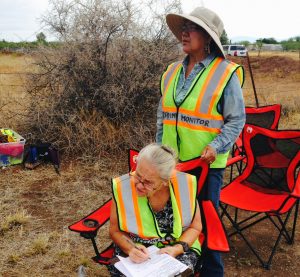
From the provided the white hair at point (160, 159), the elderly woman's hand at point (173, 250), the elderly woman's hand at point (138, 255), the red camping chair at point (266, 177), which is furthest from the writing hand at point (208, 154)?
the red camping chair at point (266, 177)

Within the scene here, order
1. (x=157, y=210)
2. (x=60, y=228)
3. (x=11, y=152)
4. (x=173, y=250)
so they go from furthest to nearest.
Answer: (x=11, y=152), (x=60, y=228), (x=157, y=210), (x=173, y=250)

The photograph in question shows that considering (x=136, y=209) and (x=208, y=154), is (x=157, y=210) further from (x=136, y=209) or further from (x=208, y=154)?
(x=208, y=154)

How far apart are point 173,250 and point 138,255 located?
0.20 meters

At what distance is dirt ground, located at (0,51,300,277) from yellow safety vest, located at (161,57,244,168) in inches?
48.2

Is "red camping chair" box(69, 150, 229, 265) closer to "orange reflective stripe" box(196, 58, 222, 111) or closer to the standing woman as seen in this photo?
the standing woman

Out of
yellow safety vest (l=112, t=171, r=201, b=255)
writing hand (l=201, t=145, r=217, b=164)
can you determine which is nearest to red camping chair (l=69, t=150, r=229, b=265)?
writing hand (l=201, t=145, r=217, b=164)

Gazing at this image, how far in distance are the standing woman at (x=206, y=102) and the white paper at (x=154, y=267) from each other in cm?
54

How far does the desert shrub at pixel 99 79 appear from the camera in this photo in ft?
Result: 19.0

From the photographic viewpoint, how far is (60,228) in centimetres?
382

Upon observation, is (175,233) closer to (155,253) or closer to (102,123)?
(155,253)

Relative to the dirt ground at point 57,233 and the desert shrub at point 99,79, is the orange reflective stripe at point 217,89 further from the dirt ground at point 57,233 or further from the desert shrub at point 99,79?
the desert shrub at point 99,79

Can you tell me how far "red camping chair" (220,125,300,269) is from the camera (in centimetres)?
333

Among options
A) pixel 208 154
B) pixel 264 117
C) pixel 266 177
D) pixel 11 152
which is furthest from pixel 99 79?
pixel 208 154

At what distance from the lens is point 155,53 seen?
5.97m
